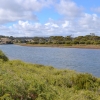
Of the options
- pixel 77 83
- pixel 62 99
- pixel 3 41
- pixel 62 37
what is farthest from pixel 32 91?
pixel 3 41

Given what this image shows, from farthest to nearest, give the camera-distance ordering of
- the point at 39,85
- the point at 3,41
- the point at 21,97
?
1. the point at 3,41
2. the point at 39,85
3. the point at 21,97

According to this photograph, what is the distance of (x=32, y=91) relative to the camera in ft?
20.0

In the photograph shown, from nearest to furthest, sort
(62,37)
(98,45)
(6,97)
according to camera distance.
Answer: (6,97), (98,45), (62,37)

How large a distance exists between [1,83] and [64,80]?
5728 mm

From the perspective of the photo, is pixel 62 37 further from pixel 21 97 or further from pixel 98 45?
pixel 21 97

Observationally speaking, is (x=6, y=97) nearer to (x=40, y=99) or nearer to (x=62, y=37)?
(x=40, y=99)

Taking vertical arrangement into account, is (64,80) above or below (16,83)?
below

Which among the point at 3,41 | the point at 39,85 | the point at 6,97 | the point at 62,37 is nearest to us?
the point at 6,97

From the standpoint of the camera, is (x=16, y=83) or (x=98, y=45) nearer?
(x=16, y=83)

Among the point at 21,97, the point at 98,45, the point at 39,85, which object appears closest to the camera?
the point at 21,97

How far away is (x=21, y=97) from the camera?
229 inches

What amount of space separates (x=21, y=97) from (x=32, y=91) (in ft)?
1.31

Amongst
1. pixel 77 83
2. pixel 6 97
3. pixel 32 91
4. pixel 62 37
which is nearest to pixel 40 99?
pixel 32 91

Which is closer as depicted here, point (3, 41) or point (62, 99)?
point (62, 99)
